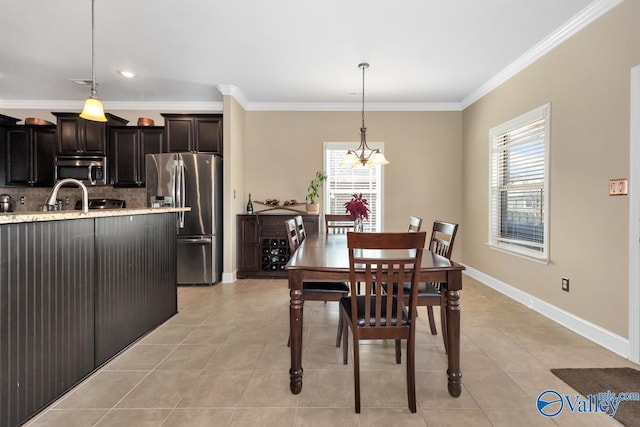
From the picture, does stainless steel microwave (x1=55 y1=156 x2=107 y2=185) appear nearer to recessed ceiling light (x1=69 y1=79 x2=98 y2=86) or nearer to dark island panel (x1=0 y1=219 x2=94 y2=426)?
recessed ceiling light (x1=69 y1=79 x2=98 y2=86)

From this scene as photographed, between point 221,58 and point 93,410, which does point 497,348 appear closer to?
point 93,410

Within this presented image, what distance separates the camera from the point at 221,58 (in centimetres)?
364

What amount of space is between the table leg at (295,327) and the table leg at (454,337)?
85cm

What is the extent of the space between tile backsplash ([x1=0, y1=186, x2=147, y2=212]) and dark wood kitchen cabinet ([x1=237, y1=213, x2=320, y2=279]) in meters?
1.78

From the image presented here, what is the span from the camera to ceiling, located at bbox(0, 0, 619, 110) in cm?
270

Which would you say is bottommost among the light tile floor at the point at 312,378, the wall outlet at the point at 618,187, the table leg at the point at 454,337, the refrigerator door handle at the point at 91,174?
the light tile floor at the point at 312,378

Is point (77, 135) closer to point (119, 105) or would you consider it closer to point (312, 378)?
point (119, 105)

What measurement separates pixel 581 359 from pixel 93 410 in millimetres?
3178

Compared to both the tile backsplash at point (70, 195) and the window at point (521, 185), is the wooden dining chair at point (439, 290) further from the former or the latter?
the tile backsplash at point (70, 195)

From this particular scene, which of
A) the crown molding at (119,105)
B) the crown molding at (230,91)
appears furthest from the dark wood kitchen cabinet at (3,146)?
the crown molding at (230,91)

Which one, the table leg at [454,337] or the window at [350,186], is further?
the window at [350,186]

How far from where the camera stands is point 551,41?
314 cm

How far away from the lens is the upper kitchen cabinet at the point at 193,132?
476 centimetres

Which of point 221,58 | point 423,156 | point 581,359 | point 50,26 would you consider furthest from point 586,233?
point 50,26
